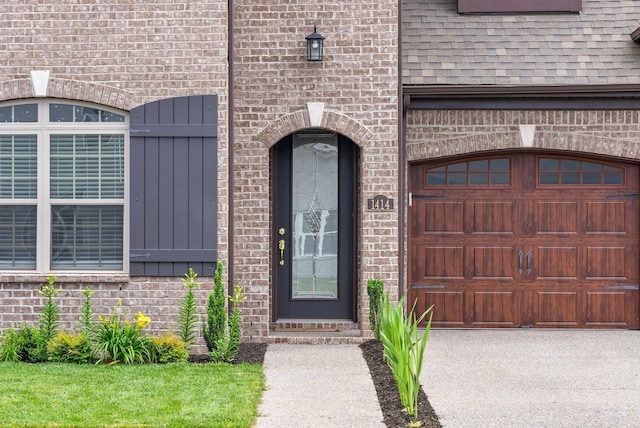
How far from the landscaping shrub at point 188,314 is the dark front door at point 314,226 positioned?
190 centimetres

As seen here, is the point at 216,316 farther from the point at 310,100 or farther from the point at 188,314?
the point at 310,100

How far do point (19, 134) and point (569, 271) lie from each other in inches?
271

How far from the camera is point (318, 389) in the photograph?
796 centimetres

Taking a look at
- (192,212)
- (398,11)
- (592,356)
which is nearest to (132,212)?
(192,212)

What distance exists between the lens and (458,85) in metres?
11.6

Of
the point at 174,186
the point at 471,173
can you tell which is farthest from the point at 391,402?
the point at 471,173

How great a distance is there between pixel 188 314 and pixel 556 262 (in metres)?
5.08

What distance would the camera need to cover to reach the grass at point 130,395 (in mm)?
6527

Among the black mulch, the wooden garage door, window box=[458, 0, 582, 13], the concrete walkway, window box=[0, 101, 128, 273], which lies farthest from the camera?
window box=[458, 0, 582, 13]

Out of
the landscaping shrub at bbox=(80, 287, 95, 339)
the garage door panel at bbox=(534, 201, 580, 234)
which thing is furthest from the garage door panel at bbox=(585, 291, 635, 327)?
the landscaping shrub at bbox=(80, 287, 95, 339)

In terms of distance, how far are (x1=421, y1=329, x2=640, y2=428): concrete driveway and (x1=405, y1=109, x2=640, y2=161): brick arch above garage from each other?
230 cm

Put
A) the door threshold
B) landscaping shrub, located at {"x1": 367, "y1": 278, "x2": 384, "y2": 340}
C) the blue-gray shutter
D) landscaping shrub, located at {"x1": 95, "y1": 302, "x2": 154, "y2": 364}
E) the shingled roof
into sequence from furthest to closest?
the shingled roof → the door threshold → landscaping shrub, located at {"x1": 367, "y1": 278, "x2": 384, "y2": 340} → the blue-gray shutter → landscaping shrub, located at {"x1": 95, "y1": 302, "x2": 154, "y2": 364}

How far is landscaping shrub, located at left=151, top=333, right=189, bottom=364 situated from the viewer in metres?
9.04

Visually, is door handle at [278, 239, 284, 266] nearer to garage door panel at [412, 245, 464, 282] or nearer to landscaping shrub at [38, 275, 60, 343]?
garage door panel at [412, 245, 464, 282]
